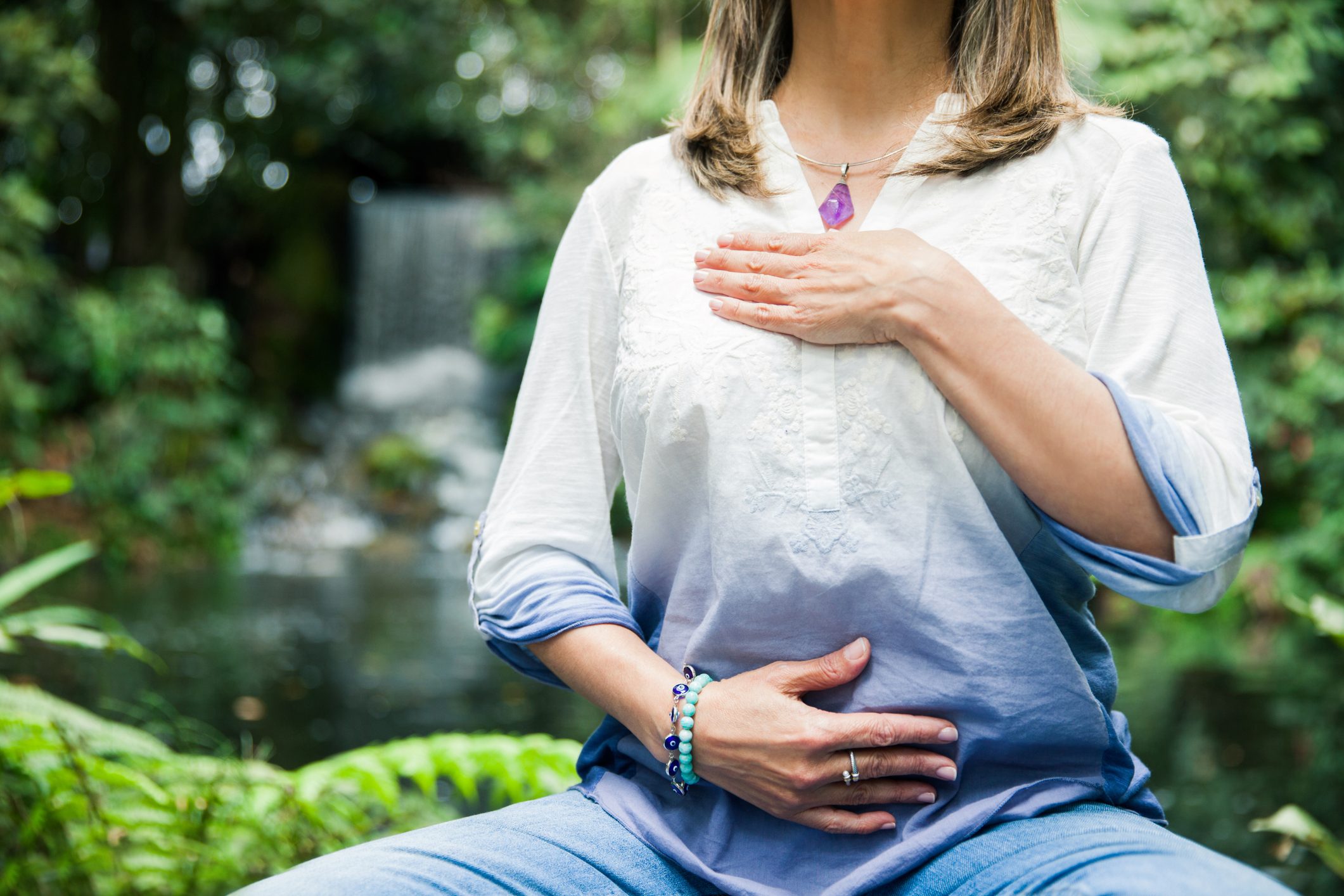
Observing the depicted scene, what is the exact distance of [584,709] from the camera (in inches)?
204

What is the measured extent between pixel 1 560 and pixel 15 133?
4166 mm

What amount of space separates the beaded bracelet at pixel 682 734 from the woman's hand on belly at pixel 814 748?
10mm

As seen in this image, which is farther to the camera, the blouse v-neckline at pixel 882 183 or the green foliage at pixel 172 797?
the green foliage at pixel 172 797

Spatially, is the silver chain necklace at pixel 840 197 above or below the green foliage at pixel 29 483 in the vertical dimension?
above

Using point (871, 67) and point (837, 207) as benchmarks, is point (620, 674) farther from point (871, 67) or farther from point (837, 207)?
point (871, 67)

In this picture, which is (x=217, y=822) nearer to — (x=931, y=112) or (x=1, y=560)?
(x=931, y=112)

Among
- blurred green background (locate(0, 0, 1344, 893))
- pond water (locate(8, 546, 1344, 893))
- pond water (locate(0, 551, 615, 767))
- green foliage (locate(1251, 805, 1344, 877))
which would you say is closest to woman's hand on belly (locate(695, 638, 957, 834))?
blurred green background (locate(0, 0, 1344, 893))

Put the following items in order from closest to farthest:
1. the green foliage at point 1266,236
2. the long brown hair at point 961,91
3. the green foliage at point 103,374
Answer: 1. the long brown hair at point 961,91
2. the green foliage at point 1266,236
3. the green foliage at point 103,374

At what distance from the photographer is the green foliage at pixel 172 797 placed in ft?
6.32

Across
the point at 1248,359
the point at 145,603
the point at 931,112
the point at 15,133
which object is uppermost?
the point at 15,133

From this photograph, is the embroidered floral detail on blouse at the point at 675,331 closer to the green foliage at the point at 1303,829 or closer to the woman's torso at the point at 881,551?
the woman's torso at the point at 881,551

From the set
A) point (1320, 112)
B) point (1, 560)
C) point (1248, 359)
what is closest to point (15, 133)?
point (1, 560)

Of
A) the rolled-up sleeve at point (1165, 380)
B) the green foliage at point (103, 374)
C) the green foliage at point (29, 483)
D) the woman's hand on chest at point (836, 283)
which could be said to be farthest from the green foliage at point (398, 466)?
the rolled-up sleeve at point (1165, 380)

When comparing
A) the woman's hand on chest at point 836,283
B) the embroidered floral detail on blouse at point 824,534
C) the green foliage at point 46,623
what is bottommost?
the green foliage at point 46,623
